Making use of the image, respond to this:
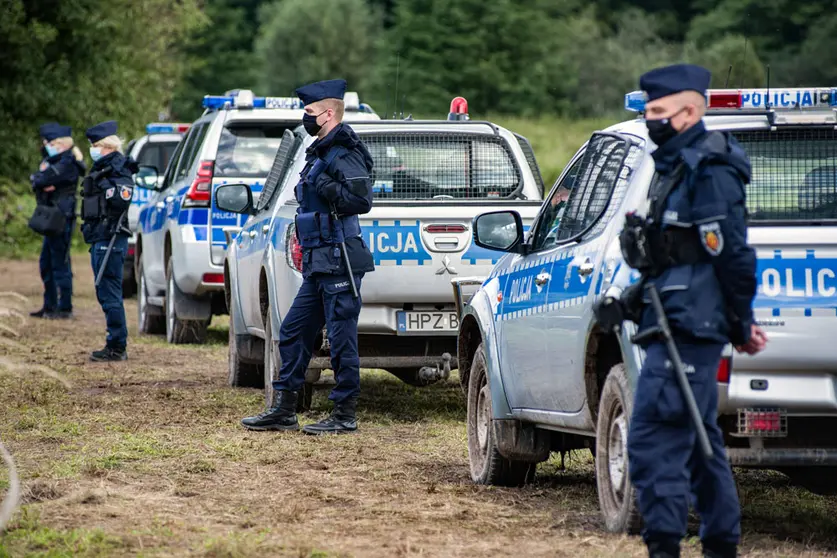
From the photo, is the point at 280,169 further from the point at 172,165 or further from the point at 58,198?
the point at 58,198

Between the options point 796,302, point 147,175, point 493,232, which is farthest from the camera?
point 147,175

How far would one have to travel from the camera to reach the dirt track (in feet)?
19.4

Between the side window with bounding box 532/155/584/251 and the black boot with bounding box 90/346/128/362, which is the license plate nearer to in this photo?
the side window with bounding box 532/155/584/251

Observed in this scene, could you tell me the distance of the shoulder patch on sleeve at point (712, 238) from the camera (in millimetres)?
4934

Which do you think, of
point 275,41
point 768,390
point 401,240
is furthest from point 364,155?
point 275,41

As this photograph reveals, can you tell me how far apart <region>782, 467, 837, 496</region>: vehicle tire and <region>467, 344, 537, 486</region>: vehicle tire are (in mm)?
1396

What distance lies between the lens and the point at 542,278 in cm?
675

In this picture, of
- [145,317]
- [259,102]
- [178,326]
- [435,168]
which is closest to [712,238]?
[435,168]

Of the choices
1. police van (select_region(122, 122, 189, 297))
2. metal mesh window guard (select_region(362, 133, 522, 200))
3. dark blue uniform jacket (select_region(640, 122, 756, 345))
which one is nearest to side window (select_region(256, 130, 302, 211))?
metal mesh window guard (select_region(362, 133, 522, 200))

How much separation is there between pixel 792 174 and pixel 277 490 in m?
2.79

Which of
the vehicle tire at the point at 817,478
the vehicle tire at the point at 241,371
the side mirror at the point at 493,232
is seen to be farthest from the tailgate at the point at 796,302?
the vehicle tire at the point at 241,371

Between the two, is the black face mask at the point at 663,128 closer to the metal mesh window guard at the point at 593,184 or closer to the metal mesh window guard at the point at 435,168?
the metal mesh window guard at the point at 593,184

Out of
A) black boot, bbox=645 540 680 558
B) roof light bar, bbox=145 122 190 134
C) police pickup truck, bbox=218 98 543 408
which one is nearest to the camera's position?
black boot, bbox=645 540 680 558

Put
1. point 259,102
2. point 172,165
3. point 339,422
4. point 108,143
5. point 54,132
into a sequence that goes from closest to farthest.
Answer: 1. point 339,422
2. point 108,143
3. point 259,102
4. point 172,165
5. point 54,132
